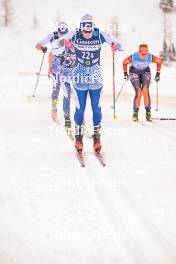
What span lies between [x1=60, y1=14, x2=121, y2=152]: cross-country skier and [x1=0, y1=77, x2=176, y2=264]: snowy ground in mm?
725

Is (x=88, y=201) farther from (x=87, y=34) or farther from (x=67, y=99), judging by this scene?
(x=67, y=99)

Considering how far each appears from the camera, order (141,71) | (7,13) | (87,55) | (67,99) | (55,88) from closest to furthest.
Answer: (87,55)
(67,99)
(141,71)
(55,88)
(7,13)

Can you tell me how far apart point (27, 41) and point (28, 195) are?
167 feet

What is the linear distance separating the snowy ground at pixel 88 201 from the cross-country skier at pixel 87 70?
73 centimetres

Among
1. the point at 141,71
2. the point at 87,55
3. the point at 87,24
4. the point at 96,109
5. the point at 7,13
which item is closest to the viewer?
the point at 87,24

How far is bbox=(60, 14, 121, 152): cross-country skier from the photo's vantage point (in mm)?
8023

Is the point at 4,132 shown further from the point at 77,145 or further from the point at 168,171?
the point at 168,171

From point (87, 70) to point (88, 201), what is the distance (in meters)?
3.28

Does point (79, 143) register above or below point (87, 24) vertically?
below

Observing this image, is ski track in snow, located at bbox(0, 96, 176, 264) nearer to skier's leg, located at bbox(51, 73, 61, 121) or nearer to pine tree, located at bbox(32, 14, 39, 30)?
skier's leg, located at bbox(51, 73, 61, 121)

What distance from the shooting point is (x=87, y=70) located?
26.9ft

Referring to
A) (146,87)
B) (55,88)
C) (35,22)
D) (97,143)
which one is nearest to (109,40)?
(97,143)

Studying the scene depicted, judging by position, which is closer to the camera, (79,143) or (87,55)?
(87,55)

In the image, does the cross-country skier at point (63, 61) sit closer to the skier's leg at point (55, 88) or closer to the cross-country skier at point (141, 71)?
the skier's leg at point (55, 88)
